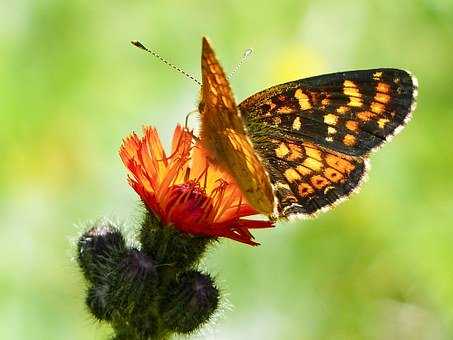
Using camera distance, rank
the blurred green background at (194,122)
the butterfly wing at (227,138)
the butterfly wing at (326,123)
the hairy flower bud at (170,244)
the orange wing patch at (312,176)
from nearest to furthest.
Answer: the butterfly wing at (227,138) → the hairy flower bud at (170,244) → the orange wing patch at (312,176) → the butterfly wing at (326,123) → the blurred green background at (194,122)

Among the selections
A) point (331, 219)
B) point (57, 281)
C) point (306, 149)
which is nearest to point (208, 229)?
point (306, 149)

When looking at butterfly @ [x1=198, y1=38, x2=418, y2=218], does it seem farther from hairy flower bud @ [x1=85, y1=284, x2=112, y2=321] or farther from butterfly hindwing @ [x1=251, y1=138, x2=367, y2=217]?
hairy flower bud @ [x1=85, y1=284, x2=112, y2=321]

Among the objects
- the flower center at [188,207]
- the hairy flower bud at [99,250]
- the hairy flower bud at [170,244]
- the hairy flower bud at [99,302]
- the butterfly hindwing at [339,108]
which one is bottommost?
the hairy flower bud at [99,302]

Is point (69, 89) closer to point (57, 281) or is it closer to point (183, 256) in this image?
point (57, 281)

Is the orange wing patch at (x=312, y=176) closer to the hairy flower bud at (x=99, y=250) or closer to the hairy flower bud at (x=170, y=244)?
the hairy flower bud at (x=170, y=244)

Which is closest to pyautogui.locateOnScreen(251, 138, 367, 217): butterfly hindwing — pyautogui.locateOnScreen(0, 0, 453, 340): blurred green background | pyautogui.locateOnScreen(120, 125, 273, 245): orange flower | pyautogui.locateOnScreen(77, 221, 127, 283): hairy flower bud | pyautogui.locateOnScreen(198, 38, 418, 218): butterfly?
pyautogui.locateOnScreen(198, 38, 418, 218): butterfly

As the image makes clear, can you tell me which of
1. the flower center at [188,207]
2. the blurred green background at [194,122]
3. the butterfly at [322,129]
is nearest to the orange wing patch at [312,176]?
the butterfly at [322,129]
